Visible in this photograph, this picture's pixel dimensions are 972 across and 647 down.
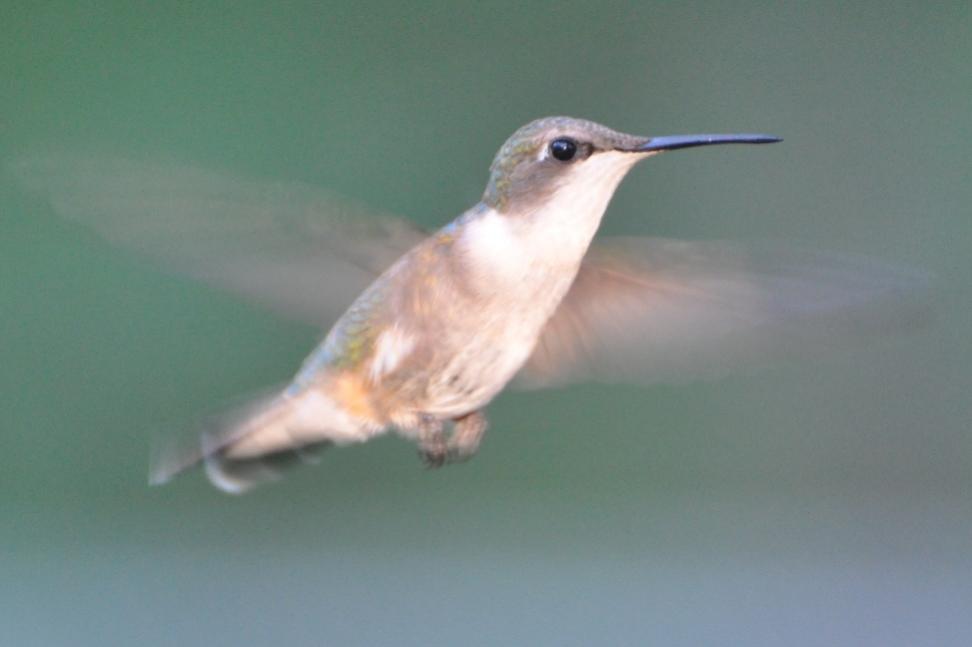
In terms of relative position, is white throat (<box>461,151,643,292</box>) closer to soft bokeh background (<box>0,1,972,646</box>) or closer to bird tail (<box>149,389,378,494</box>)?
bird tail (<box>149,389,378,494</box>)

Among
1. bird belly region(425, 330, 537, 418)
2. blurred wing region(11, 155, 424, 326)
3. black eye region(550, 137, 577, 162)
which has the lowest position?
bird belly region(425, 330, 537, 418)

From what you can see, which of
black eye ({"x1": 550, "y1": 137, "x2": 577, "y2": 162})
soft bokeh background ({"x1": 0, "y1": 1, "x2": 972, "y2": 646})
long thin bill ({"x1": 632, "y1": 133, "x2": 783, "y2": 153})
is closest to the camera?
long thin bill ({"x1": 632, "y1": 133, "x2": 783, "y2": 153})

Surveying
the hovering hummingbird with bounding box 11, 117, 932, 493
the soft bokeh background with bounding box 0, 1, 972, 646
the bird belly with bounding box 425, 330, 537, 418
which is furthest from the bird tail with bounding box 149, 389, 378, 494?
the soft bokeh background with bounding box 0, 1, 972, 646

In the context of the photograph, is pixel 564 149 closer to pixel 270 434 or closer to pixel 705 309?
pixel 705 309

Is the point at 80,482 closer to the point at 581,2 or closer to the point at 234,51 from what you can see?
the point at 234,51

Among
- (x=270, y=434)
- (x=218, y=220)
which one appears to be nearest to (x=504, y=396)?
(x=270, y=434)

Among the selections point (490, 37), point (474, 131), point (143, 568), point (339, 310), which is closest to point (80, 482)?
point (143, 568)
